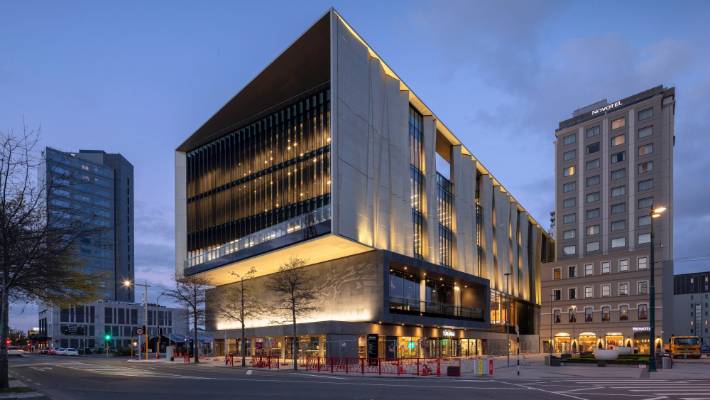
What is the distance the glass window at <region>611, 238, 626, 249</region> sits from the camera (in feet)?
325

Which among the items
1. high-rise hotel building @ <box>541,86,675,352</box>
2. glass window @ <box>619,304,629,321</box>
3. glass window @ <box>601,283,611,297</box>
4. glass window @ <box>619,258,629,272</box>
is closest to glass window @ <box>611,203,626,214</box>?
high-rise hotel building @ <box>541,86,675,352</box>

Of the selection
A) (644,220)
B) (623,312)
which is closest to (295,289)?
(623,312)

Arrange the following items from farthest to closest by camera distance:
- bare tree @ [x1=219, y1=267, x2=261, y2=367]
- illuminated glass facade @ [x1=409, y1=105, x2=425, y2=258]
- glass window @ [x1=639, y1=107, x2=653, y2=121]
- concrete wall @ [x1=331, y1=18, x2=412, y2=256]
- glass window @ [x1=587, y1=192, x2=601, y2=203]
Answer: glass window @ [x1=587, y1=192, x2=601, y2=203]
glass window @ [x1=639, y1=107, x2=653, y2=121]
bare tree @ [x1=219, y1=267, x2=261, y2=367]
illuminated glass facade @ [x1=409, y1=105, x2=425, y2=258]
concrete wall @ [x1=331, y1=18, x2=412, y2=256]

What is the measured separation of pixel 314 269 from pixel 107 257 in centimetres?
13963

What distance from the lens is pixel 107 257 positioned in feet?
600

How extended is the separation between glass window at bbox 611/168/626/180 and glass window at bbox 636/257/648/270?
46.7 ft

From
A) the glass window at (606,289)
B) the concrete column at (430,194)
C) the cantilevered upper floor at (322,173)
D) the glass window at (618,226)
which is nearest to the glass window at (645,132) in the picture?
the glass window at (618,226)

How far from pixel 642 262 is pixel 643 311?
785 centimetres

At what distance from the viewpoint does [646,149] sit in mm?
97188

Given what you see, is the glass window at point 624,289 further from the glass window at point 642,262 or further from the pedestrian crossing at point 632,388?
the pedestrian crossing at point 632,388

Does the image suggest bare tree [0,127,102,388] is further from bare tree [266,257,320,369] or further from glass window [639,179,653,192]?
A: glass window [639,179,653,192]

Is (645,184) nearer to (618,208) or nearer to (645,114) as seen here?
(618,208)

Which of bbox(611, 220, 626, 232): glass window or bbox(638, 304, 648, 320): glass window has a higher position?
bbox(611, 220, 626, 232): glass window

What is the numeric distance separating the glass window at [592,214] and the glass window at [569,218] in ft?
7.79
